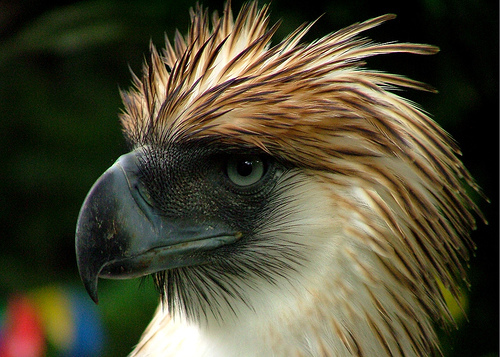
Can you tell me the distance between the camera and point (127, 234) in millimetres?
1857

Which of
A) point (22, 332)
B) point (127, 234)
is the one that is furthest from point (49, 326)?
point (127, 234)

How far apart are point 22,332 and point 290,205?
2778 millimetres

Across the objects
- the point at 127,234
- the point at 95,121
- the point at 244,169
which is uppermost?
the point at 95,121

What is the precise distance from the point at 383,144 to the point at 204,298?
80cm

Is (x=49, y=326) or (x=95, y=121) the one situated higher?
(x=95, y=121)

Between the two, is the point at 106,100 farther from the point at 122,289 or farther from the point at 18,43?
the point at 122,289

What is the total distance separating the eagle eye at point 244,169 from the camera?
76.4 inches

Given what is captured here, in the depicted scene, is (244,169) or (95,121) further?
(95,121)

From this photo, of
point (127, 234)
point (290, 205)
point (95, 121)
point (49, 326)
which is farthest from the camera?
point (95, 121)

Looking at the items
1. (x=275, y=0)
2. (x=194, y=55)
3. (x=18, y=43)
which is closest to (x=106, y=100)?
(x=18, y=43)

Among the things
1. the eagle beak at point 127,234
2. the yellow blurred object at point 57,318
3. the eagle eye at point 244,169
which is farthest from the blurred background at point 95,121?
the eagle eye at point 244,169

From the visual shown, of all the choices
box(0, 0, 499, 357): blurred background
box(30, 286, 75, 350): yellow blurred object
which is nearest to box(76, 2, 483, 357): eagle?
box(0, 0, 499, 357): blurred background

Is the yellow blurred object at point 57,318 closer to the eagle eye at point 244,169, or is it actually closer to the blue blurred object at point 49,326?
the blue blurred object at point 49,326

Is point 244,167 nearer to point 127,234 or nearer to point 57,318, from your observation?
point 127,234
